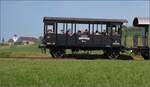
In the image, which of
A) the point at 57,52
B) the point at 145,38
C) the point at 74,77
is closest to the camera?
the point at 74,77

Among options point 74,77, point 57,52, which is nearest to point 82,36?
point 57,52

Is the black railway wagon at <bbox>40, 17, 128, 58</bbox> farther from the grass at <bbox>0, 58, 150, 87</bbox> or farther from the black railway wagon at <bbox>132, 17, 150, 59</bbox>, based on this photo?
the grass at <bbox>0, 58, 150, 87</bbox>

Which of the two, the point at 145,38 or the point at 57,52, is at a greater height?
the point at 145,38

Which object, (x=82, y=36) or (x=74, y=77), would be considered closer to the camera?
(x=74, y=77)

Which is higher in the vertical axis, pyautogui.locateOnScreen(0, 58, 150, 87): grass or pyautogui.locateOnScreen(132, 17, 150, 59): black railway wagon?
pyautogui.locateOnScreen(132, 17, 150, 59): black railway wagon

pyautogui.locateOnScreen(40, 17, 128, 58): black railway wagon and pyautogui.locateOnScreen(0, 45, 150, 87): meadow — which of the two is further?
pyautogui.locateOnScreen(40, 17, 128, 58): black railway wagon

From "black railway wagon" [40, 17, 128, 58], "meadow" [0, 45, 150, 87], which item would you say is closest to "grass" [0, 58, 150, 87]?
"meadow" [0, 45, 150, 87]

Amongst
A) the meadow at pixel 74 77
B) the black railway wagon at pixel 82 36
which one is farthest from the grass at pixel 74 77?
the black railway wagon at pixel 82 36

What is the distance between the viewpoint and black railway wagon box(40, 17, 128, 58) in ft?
103

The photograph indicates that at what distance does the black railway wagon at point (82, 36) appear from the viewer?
31438 mm

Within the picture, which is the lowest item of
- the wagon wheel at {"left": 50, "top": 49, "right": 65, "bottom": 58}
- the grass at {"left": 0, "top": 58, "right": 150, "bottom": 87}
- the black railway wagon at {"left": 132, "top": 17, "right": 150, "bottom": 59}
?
the grass at {"left": 0, "top": 58, "right": 150, "bottom": 87}

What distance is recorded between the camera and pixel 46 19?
103 ft

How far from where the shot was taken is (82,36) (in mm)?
31844

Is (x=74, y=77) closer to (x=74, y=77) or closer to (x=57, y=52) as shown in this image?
(x=74, y=77)
